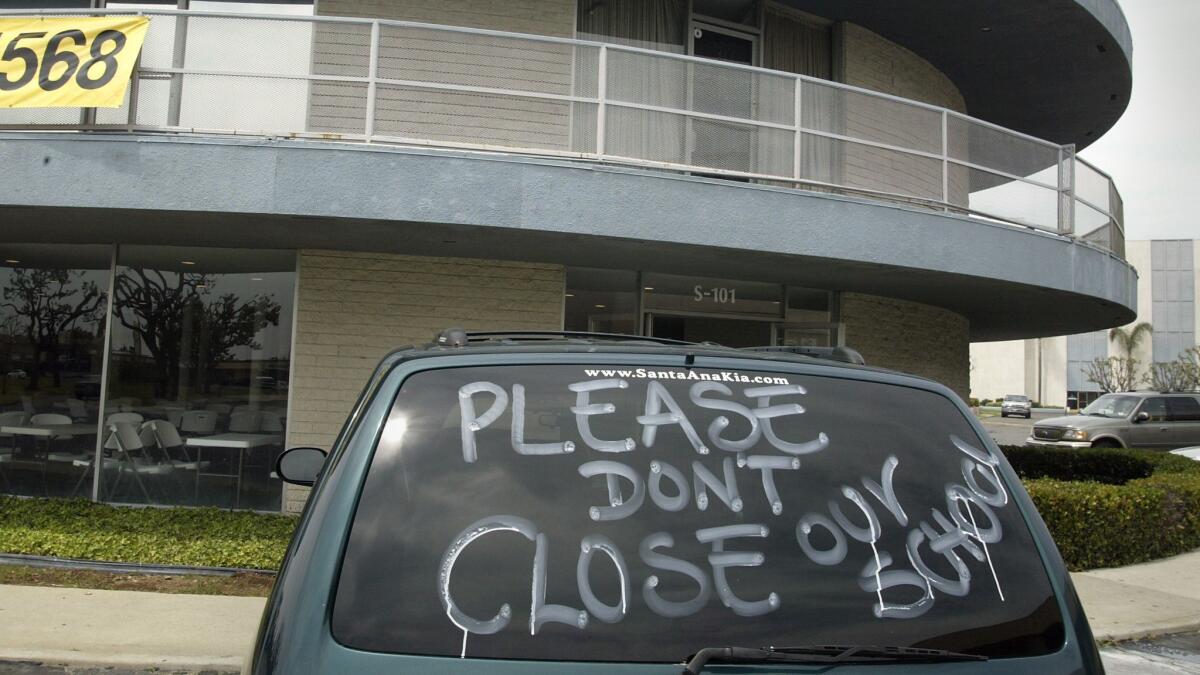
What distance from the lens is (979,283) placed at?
1097cm

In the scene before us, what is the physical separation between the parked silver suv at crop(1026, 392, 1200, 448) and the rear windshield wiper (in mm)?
21093

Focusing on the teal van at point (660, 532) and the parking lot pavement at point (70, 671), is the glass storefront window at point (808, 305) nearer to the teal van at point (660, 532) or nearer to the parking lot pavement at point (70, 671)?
the parking lot pavement at point (70, 671)

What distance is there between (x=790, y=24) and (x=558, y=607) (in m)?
12.3

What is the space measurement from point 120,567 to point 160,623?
191 centimetres

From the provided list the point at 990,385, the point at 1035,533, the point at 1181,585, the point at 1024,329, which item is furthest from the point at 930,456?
the point at 990,385

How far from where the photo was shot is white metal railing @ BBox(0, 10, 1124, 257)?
29.1ft

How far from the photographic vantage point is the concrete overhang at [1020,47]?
40.2ft

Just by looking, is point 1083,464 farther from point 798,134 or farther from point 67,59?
point 67,59

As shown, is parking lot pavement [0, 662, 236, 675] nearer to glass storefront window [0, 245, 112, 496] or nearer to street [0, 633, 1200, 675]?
street [0, 633, 1200, 675]

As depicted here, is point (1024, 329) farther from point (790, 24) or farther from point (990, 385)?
point (990, 385)

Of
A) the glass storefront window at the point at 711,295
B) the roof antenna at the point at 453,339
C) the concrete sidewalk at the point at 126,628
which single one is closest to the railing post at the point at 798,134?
the glass storefront window at the point at 711,295

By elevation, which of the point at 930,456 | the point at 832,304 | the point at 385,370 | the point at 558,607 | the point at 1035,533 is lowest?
the point at 558,607

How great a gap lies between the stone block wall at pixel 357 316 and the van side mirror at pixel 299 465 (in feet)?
21.2

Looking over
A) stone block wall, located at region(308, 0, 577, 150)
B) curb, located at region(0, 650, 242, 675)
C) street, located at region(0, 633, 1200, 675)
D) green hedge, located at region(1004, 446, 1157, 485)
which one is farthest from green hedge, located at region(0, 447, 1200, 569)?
stone block wall, located at region(308, 0, 577, 150)
